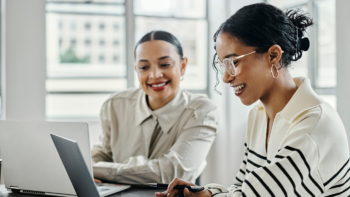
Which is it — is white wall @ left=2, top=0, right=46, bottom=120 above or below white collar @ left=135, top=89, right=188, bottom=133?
above

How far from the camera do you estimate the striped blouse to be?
936 mm

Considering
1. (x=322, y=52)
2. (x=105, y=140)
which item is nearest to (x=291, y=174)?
(x=105, y=140)

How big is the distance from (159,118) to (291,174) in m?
1.11

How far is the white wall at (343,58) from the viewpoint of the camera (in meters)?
2.08

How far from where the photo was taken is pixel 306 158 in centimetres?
93

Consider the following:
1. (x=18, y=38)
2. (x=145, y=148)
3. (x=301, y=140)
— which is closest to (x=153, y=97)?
(x=145, y=148)

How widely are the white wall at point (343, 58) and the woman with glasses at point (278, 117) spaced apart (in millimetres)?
977

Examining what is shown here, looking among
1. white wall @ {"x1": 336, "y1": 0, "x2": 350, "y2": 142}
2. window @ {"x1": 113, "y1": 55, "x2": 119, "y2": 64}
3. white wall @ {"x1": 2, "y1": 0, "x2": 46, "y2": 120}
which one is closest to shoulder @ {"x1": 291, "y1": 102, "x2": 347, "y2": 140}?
white wall @ {"x1": 336, "y1": 0, "x2": 350, "y2": 142}

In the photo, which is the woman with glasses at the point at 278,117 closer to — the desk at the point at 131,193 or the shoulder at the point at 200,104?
the desk at the point at 131,193

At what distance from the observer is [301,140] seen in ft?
3.12

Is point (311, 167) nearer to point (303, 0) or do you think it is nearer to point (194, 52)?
point (303, 0)

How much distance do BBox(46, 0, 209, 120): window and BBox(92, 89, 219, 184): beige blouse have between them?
4.48 ft

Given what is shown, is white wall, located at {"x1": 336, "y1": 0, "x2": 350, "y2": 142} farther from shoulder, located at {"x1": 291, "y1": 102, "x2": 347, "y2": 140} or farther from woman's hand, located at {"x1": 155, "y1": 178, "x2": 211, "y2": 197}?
woman's hand, located at {"x1": 155, "y1": 178, "x2": 211, "y2": 197}

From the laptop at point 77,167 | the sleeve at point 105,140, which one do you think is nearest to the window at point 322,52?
the sleeve at point 105,140
